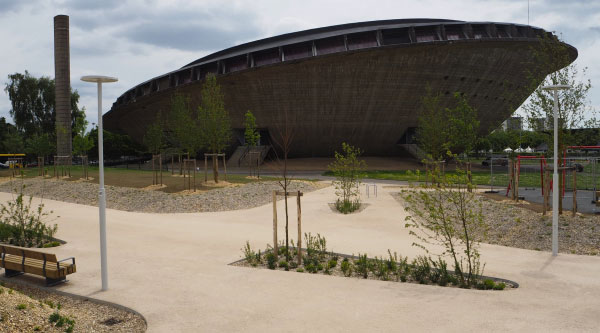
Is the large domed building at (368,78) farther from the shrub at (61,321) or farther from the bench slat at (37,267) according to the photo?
the shrub at (61,321)

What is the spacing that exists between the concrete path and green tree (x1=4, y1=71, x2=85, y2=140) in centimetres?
5596

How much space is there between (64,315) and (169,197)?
555 inches

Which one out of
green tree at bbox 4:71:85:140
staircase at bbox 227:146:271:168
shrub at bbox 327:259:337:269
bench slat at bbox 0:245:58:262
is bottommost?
shrub at bbox 327:259:337:269

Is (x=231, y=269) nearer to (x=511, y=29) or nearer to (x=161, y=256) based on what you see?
(x=161, y=256)

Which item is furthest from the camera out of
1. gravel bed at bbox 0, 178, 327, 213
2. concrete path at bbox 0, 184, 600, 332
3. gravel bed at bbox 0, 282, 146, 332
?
gravel bed at bbox 0, 178, 327, 213

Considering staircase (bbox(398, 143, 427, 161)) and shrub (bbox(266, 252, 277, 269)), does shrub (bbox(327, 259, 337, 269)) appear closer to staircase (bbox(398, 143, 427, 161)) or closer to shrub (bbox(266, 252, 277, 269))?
shrub (bbox(266, 252, 277, 269))

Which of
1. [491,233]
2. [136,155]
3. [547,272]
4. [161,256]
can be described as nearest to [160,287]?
[161,256]

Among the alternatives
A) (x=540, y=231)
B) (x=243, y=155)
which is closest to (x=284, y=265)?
(x=540, y=231)

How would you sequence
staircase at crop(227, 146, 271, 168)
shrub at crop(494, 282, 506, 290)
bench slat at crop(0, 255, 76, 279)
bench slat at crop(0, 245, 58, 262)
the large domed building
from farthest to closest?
Result: staircase at crop(227, 146, 271, 168) → the large domed building → bench slat at crop(0, 245, 58, 262) → bench slat at crop(0, 255, 76, 279) → shrub at crop(494, 282, 506, 290)

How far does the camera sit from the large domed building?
135 feet

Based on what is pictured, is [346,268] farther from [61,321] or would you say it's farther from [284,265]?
[61,321]

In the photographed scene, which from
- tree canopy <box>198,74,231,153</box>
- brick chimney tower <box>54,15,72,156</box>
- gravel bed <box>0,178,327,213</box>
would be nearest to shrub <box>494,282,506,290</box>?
gravel bed <box>0,178,327,213</box>

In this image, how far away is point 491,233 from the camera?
40.2 ft

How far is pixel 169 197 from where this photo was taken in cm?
1981
